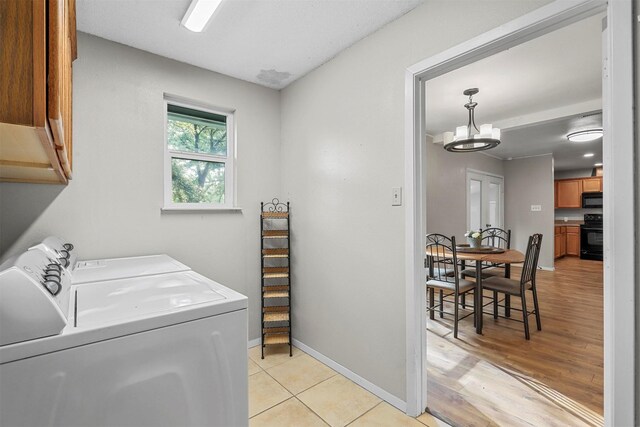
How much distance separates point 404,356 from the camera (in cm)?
189

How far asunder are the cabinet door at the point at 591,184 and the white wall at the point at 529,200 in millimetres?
2525

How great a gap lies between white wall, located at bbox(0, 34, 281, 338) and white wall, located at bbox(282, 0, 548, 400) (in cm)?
44

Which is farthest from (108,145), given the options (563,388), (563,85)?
(563,85)

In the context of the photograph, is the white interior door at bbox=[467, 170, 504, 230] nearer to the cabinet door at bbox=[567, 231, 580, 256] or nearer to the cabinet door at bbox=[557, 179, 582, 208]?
the cabinet door at bbox=[557, 179, 582, 208]

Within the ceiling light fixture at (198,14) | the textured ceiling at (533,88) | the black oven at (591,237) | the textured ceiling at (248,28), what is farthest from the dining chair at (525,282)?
the black oven at (591,237)

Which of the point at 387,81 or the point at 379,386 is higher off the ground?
the point at 387,81

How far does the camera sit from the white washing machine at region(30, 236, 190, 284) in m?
1.43

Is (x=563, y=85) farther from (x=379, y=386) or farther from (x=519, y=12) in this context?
(x=379, y=386)

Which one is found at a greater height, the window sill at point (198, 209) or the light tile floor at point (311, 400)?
the window sill at point (198, 209)

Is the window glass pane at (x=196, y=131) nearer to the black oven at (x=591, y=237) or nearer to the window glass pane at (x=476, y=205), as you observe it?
the window glass pane at (x=476, y=205)

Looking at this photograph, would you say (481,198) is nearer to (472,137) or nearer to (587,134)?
(587,134)

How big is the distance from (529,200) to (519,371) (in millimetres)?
5437

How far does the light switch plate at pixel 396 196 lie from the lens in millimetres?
1897

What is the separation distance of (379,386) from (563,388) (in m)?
1.32
